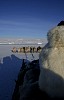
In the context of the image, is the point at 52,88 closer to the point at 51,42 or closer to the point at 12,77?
the point at 51,42

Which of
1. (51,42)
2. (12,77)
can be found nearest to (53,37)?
(51,42)

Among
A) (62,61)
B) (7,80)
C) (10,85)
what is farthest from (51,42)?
(7,80)

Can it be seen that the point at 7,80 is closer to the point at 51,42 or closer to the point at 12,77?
the point at 12,77

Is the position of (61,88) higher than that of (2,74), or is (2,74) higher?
(61,88)

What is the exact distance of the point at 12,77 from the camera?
10.7m

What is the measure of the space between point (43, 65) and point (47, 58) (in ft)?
0.58

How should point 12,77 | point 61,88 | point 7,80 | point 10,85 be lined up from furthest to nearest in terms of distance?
point 12,77, point 7,80, point 10,85, point 61,88

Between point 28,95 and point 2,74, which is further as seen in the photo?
point 2,74

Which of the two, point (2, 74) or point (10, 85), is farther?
point (2, 74)

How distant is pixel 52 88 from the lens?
360 cm

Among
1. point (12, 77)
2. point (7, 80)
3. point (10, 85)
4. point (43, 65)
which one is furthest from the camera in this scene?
point (12, 77)

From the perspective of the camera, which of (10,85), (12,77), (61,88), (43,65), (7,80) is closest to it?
(61,88)

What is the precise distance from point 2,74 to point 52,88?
790 cm

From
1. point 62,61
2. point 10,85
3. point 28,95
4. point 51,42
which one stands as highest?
point 51,42
